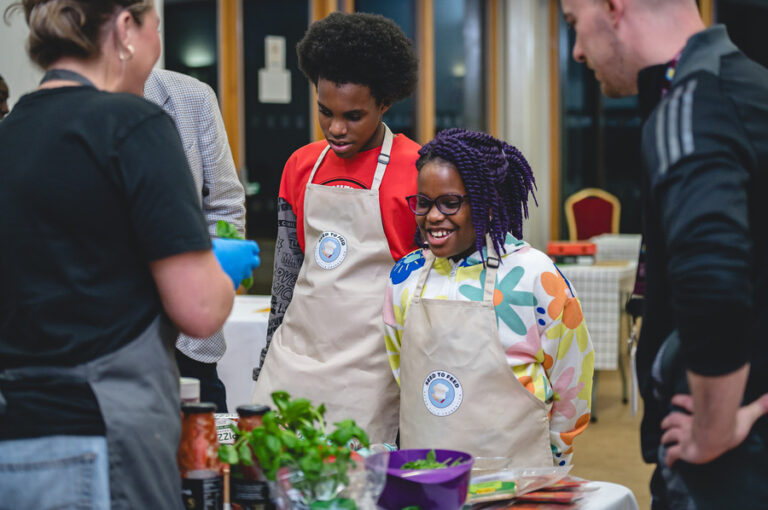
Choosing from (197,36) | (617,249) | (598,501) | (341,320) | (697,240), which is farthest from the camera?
(617,249)

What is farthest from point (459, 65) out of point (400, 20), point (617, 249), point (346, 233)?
point (346, 233)

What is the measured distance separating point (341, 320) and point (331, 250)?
0.51 feet

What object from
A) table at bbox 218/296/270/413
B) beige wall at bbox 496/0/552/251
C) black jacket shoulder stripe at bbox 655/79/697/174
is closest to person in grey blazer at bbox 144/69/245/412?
table at bbox 218/296/270/413

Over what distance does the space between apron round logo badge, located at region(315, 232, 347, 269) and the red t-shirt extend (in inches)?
4.0

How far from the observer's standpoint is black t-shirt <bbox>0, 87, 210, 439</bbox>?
1.02 metres

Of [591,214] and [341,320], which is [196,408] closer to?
[341,320]

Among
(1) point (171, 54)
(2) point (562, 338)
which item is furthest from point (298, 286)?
(1) point (171, 54)

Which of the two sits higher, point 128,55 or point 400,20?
point 400,20

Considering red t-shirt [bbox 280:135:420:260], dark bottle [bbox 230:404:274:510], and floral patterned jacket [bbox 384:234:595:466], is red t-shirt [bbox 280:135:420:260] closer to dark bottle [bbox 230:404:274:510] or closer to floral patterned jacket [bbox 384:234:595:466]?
floral patterned jacket [bbox 384:234:595:466]

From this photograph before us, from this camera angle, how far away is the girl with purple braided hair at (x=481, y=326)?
61.5 inches

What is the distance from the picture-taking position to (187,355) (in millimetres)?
2100

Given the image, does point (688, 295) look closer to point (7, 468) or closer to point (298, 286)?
point (7, 468)

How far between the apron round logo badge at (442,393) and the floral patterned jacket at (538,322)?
12cm

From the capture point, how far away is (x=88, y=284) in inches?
40.3
